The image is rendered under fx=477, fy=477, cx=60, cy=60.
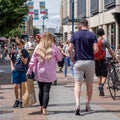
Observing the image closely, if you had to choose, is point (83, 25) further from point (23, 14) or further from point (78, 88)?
point (23, 14)

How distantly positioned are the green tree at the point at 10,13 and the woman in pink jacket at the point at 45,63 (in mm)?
19307

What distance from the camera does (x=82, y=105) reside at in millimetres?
11203

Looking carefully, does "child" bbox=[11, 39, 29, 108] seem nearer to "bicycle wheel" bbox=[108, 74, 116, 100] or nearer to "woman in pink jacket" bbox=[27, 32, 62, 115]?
"woman in pink jacket" bbox=[27, 32, 62, 115]

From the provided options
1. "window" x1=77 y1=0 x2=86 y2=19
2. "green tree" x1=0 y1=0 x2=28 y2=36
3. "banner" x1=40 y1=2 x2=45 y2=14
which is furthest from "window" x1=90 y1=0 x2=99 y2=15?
"green tree" x1=0 y1=0 x2=28 y2=36

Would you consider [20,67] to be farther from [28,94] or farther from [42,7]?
[42,7]

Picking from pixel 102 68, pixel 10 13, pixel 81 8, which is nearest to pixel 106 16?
pixel 10 13

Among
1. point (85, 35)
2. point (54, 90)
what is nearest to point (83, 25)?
point (85, 35)

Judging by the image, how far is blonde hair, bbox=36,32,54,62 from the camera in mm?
9797

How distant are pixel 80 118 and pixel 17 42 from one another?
2.64 m

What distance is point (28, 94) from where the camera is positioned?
10.5 metres

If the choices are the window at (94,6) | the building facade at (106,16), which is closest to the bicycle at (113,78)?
the building facade at (106,16)

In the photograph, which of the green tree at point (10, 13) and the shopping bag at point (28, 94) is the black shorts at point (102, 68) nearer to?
the shopping bag at point (28, 94)

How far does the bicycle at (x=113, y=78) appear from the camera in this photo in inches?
484

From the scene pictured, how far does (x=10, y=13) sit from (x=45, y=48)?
21.2 meters
